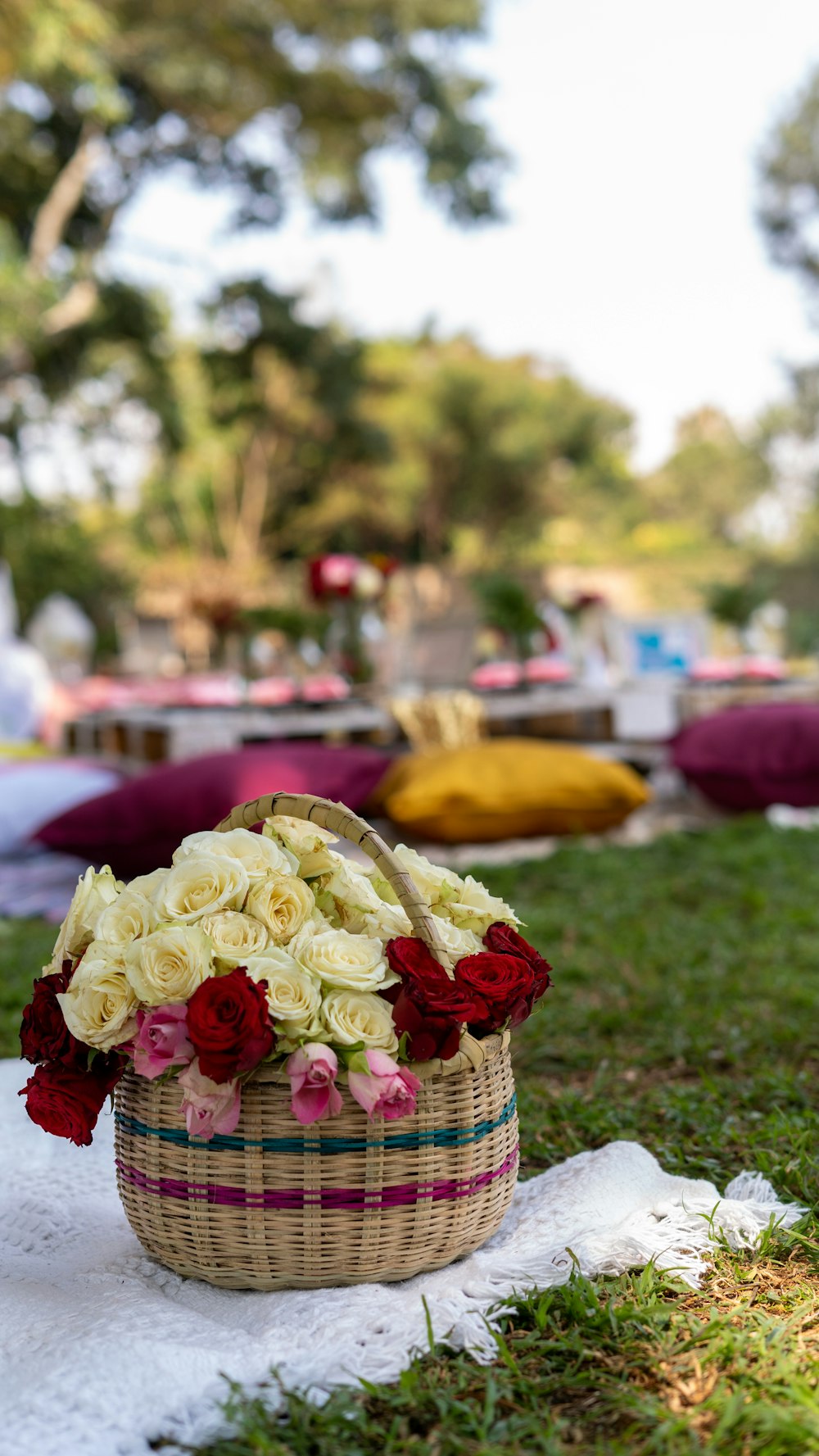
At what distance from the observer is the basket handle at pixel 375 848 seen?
1.26 meters

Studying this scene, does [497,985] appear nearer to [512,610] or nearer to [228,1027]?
[228,1027]

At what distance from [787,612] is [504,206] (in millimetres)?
6539

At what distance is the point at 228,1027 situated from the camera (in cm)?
113

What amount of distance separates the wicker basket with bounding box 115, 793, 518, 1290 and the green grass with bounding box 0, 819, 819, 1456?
0.12m

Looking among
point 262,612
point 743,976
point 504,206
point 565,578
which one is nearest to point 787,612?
point 565,578

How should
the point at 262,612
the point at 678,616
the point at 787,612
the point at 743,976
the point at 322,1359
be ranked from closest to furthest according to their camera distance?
1. the point at 322,1359
2. the point at 743,976
3. the point at 262,612
4. the point at 678,616
5. the point at 787,612

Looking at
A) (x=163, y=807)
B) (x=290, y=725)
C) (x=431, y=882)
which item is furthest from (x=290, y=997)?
(x=290, y=725)

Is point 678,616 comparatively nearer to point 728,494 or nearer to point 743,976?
point 743,976

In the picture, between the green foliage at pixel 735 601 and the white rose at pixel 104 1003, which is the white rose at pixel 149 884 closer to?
the white rose at pixel 104 1003

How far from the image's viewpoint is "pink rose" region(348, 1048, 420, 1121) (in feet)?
3.79

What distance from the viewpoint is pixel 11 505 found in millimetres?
12539

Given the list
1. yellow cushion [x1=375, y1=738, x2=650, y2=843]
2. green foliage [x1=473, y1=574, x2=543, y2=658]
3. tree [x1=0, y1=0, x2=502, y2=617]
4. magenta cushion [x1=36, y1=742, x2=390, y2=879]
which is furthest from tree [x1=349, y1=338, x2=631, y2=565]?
magenta cushion [x1=36, y1=742, x2=390, y2=879]

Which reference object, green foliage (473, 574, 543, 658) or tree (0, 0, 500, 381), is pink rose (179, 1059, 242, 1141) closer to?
green foliage (473, 574, 543, 658)

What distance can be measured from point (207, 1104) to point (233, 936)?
0.16 metres
